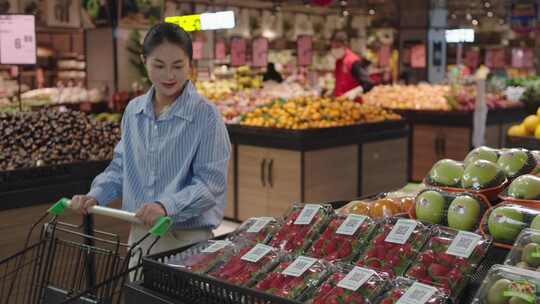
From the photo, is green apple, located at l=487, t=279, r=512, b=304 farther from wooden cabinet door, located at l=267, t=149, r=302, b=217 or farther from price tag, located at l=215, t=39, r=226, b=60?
price tag, located at l=215, t=39, r=226, b=60

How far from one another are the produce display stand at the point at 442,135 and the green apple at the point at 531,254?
719 cm

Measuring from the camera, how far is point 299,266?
1.89 metres

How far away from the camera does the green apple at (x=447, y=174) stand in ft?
7.73

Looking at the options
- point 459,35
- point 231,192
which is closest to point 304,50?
point 459,35

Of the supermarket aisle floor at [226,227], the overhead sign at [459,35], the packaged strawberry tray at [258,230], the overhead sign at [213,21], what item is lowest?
the supermarket aisle floor at [226,227]

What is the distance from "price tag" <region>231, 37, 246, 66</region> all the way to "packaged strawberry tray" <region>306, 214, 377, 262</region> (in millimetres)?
10537

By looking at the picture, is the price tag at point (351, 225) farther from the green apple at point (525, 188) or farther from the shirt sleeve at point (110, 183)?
the shirt sleeve at point (110, 183)

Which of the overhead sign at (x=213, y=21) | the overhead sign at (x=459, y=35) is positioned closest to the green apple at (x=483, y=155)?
the overhead sign at (x=213, y=21)

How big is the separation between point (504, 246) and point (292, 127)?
467 cm

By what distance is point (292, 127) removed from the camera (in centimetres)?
661

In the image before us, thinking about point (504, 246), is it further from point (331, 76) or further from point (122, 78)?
point (331, 76)

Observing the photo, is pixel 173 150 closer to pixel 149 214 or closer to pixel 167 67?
pixel 167 67

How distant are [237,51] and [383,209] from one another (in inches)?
407

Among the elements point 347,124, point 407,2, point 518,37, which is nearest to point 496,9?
point 518,37
